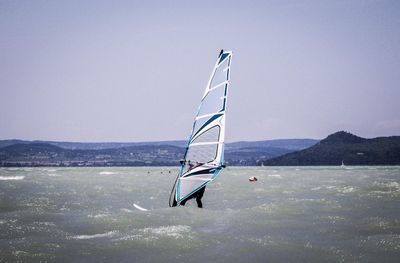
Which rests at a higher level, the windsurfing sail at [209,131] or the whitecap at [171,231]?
the windsurfing sail at [209,131]

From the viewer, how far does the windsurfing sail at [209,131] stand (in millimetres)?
13766

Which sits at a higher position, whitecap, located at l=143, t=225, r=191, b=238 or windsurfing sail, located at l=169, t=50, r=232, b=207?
windsurfing sail, located at l=169, t=50, r=232, b=207

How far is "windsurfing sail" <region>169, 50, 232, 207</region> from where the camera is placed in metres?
13.8

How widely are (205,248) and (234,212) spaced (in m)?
7.23

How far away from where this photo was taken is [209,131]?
45.9 feet

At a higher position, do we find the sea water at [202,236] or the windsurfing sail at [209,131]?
the windsurfing sail at [209,131]

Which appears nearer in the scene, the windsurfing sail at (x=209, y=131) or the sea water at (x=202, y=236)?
the sea water at (x=202, y=236)

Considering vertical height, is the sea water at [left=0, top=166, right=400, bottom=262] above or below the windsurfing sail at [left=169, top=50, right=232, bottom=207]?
below

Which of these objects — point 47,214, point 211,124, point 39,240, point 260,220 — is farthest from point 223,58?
point 47,214

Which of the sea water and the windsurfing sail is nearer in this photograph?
the sea water

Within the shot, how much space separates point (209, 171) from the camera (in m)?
13.9

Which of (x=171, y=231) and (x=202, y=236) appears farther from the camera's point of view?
(x=171, y=231)

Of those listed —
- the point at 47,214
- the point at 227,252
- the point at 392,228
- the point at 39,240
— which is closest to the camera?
the point at 227,252

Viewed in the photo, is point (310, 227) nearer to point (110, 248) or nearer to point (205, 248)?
point (205, 248)
